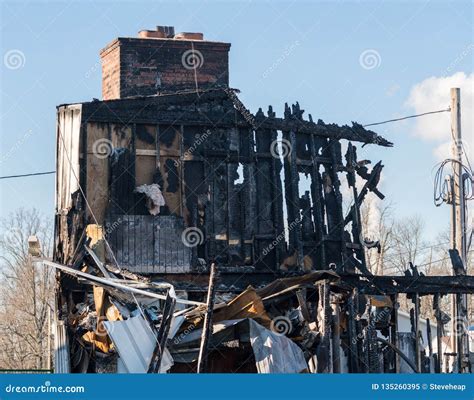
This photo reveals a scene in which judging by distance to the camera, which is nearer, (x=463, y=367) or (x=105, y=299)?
(x=105, y=299)

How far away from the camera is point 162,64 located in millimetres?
26438

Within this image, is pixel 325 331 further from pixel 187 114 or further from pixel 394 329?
pixel 187 114

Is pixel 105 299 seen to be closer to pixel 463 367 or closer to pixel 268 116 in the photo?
pixel 268 116

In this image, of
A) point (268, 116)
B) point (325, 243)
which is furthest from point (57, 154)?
point (325, 243)

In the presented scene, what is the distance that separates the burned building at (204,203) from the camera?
20344 mm

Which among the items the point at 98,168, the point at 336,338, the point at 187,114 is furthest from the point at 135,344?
the point at 187,114

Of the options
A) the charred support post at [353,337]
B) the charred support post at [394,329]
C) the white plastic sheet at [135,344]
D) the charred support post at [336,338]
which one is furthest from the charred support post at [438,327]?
the white plastic sheet at [135,344]

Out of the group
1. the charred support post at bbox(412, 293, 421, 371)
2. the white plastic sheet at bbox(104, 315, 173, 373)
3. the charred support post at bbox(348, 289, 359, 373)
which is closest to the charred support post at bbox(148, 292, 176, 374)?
the white plastic sheet at bbox(104, 315, 173, 373)

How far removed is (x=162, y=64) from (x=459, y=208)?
8582mm

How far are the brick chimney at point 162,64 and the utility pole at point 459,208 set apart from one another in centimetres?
609

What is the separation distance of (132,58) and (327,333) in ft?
36.4

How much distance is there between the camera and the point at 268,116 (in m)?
24.4

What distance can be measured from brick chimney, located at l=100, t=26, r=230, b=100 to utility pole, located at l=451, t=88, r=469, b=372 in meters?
6.09

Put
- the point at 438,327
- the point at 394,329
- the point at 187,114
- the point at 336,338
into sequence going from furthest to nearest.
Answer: the point at 438,327
the point at 394,329
the point at 187,114
the point at 336,338
